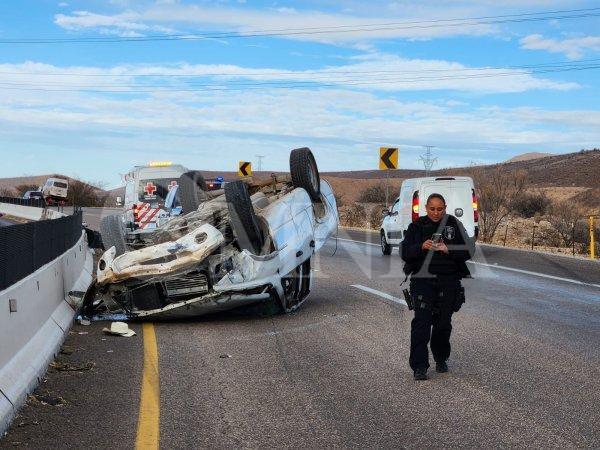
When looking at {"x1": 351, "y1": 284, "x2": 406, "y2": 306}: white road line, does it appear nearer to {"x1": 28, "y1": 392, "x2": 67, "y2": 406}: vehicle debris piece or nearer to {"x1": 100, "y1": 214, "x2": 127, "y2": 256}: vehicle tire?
{"x1": 100, "y1": 214, "x2": 127, "y2": 256}: vehicle tire

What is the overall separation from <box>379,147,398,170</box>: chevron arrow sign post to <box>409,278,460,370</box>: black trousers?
89.6 feet

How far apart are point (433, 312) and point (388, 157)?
2768cm

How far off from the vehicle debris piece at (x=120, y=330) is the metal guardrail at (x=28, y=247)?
1.11 m

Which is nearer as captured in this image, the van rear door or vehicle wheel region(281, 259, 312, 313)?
vehicle wheel region(281, 259, 312, 313)

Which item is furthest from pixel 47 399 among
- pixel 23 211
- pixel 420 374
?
pixel 23 211

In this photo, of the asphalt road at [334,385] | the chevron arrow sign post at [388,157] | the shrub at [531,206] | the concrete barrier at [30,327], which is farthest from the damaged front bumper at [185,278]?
the shrub at [531,206]

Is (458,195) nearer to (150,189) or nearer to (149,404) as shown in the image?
(150,189)

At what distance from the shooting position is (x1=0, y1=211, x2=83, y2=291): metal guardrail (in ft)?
26.4

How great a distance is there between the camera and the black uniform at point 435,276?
798 centimetres

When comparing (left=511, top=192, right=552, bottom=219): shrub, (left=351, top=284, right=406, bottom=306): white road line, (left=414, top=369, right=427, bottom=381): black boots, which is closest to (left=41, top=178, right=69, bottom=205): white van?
(left=511, top=192, right=552, bottom=219): shrub

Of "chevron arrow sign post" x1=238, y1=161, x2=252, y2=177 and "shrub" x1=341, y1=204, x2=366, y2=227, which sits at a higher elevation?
"chevron arrow sign post" x1=238, y1=161, x2=252, y2=177

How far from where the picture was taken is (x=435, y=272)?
808cm

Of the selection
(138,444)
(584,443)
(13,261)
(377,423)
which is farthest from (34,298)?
(584,443)

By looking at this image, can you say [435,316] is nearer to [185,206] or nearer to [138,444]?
[138,444]
